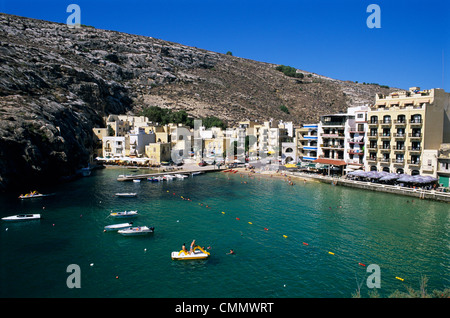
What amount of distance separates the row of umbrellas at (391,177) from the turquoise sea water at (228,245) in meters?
4.50

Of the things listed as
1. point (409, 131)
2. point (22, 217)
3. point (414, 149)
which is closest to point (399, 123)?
point (409, 131)

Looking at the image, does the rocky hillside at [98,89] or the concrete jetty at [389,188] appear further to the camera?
the rocky hillside at [98,89]

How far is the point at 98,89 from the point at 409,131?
90.9 m

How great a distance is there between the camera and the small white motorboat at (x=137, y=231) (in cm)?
2934

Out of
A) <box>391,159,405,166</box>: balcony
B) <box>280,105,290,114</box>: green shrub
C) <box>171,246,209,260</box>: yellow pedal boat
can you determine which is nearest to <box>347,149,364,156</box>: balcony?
<box>391,159,405,166</box>: balcony

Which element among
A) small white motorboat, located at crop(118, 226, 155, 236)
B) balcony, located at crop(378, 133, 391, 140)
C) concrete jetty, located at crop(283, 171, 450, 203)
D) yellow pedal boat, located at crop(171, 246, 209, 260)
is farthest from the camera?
balcony, located at crop(378, 133, 391, 140)

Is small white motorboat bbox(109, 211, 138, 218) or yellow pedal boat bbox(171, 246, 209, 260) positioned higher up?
small white motorboat bbox(109, 211, 138, 218)

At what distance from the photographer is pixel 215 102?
131625 millimetres

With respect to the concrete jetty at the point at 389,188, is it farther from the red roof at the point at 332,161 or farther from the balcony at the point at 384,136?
the balcony at the point at 384,136

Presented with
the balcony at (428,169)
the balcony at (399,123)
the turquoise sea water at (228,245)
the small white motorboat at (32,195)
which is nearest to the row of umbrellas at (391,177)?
the balcony at (428,169)

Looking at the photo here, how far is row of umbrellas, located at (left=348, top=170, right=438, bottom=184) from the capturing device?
4753 centimetres

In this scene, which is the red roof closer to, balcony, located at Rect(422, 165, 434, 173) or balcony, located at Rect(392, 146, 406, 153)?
balcony, located at Rect(392, 146, 406, 153)

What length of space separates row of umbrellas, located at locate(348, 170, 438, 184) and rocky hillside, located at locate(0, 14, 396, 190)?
53299 mm

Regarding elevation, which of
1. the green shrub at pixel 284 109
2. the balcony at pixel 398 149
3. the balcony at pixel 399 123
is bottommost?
the balcony at pixel 398 149
